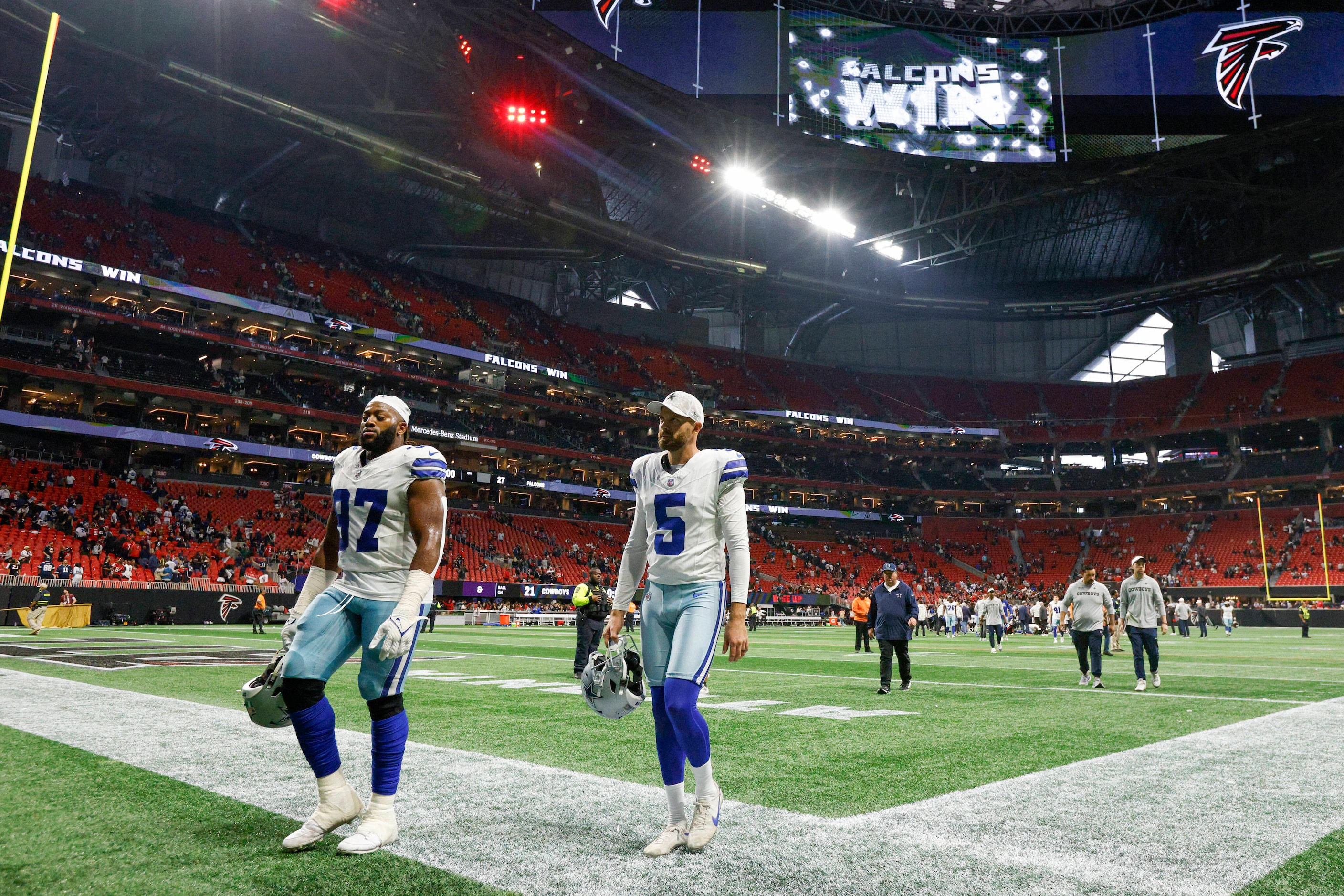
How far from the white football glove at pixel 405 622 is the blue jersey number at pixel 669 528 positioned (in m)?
1.21

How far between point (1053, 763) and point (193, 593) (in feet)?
108

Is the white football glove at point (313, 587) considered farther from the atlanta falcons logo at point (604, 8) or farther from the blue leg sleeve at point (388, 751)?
the atlanta falcons logo at point (604, 8)

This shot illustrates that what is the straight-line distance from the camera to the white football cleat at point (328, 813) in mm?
Result: 3916

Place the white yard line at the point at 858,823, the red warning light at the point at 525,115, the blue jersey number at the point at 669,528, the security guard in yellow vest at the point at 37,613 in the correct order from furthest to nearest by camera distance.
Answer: the red warning light at the point at 525,115
the security guard in yellow vest at the point at 37,613
the blue jersey number at the point at 669,528
the white yard line at the point at 858,823

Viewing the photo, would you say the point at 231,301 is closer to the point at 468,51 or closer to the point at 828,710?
the point at 468,51

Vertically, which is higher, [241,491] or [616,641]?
[241,491]

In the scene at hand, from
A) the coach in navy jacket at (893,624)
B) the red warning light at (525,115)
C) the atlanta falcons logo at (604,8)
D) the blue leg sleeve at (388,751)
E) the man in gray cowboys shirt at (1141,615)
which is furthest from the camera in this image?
the red warning light at (525,115)

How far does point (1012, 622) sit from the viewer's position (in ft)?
132

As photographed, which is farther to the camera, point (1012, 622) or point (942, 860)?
point (1012, 622)

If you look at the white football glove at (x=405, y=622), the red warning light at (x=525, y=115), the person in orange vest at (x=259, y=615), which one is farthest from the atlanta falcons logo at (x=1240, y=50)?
the white football glove at (x=405, y=622)

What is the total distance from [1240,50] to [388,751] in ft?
197

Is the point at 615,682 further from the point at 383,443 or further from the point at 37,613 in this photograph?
the point at 37,613

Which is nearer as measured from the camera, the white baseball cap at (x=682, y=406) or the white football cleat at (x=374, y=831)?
the white football cleat at (x=374, y=831)

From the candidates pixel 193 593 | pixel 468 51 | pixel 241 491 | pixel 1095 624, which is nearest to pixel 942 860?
pixel 1095 624
